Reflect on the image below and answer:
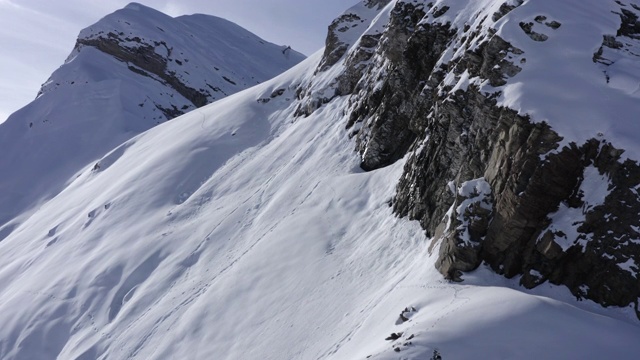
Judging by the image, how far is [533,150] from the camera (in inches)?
601

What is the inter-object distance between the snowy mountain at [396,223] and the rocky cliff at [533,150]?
57 mm

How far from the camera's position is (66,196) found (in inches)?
1731

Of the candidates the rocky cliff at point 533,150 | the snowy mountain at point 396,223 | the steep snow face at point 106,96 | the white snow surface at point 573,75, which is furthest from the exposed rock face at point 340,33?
the steep snow face at point 106,96

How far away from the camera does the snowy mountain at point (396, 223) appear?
13.9 meters

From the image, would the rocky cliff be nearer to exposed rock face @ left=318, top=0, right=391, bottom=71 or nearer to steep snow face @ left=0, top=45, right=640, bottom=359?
steep snow face @ left=0, top=45, right=640, bottom=359

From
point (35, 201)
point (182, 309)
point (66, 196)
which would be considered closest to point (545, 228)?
point (182, 309)

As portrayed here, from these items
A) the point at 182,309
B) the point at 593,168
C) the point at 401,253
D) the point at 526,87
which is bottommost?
the point at 182,309

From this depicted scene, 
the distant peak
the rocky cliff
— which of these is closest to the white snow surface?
the rocky cliff

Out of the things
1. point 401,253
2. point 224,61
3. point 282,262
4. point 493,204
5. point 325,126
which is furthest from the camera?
point 224,61

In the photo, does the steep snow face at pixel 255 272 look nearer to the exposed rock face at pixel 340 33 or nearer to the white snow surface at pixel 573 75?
the exposed rock face at pixel 340 33

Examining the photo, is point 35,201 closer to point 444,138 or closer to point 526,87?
point 444,138

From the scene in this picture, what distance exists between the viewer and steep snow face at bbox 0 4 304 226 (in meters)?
55.9

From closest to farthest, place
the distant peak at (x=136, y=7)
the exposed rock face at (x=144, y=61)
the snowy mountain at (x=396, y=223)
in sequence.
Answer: the snowy mountain at (x=396, y=223)
the exposed rock face at (x=144, y=61)
the distant peak at (x=136, y=7)

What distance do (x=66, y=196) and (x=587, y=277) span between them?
40.1 meters
